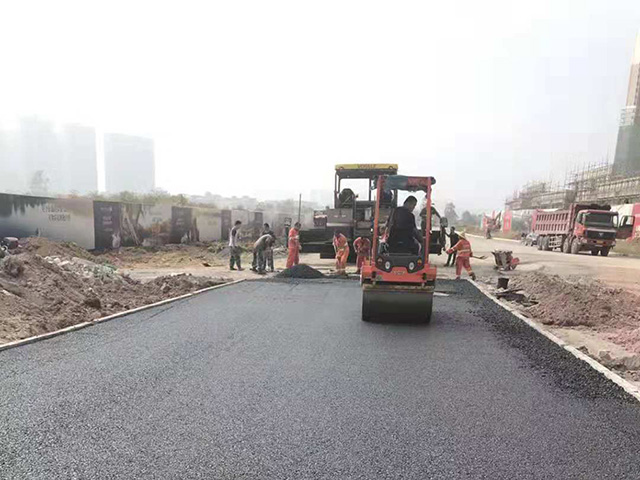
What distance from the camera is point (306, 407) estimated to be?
329cm

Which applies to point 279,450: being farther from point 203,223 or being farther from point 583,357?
point 203,223

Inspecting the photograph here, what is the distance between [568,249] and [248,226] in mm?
17681

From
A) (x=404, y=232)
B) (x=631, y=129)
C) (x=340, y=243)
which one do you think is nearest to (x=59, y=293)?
(x=404, y=232)

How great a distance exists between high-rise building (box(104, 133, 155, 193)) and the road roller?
44843 mm

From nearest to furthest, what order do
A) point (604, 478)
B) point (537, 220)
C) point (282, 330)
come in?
point (604, 478) < point (282, 330) < point (537, 220)

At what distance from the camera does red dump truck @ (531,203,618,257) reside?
847 inches

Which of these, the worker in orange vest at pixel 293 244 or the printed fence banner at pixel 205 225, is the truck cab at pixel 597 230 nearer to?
the worker in orange vest at pixel 293 244

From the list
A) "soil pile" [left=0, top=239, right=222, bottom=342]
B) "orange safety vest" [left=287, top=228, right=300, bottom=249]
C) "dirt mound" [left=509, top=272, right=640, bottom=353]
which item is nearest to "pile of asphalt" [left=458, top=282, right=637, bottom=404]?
"dirt mound" [left=509, top=272, right=640, bottom=353]

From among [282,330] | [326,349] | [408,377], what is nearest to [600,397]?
[408,377]

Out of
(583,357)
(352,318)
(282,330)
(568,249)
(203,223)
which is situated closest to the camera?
(583,357)

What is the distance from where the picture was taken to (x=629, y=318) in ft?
23.2

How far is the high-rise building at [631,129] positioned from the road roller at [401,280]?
154ft

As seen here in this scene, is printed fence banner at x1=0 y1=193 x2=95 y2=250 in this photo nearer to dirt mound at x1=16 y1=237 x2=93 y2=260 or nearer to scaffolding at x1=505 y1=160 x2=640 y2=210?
dirt mound at x1=16 y1=237 x2=93 y2=260

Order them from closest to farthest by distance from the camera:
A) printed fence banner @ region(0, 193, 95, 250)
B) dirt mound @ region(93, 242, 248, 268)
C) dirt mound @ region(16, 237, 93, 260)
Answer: dirt mound @ region(16, 237, 93, 260) < printed fence banner @ region(0, 193, 95, 250) < dirt mound @ region(93, 242, 248, 268)
